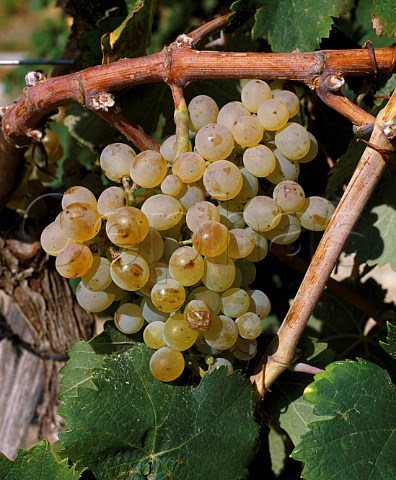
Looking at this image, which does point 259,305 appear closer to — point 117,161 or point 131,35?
point 117,161

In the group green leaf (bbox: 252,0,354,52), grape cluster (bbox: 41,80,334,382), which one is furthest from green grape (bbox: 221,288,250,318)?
green leaf (bbox: 252,0,354,52)

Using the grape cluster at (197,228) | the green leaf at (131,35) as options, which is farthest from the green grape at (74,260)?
the green leaf at (131,35)

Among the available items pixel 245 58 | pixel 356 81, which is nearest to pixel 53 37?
pixel 356 81

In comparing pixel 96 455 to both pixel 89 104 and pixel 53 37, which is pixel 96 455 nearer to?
pixel 89 104

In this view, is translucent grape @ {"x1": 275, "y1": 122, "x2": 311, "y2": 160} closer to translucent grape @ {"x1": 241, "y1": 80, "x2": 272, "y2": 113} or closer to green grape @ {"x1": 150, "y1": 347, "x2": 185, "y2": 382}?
translucent grape @ {"x1": 241, "y1": 80, "x2": 272, "y2": 113}

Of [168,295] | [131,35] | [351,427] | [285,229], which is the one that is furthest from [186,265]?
[131,35]

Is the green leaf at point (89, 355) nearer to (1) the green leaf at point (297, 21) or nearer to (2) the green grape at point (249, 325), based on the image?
(2) the green grape at point (249, 325)

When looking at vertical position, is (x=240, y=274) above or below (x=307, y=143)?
below
